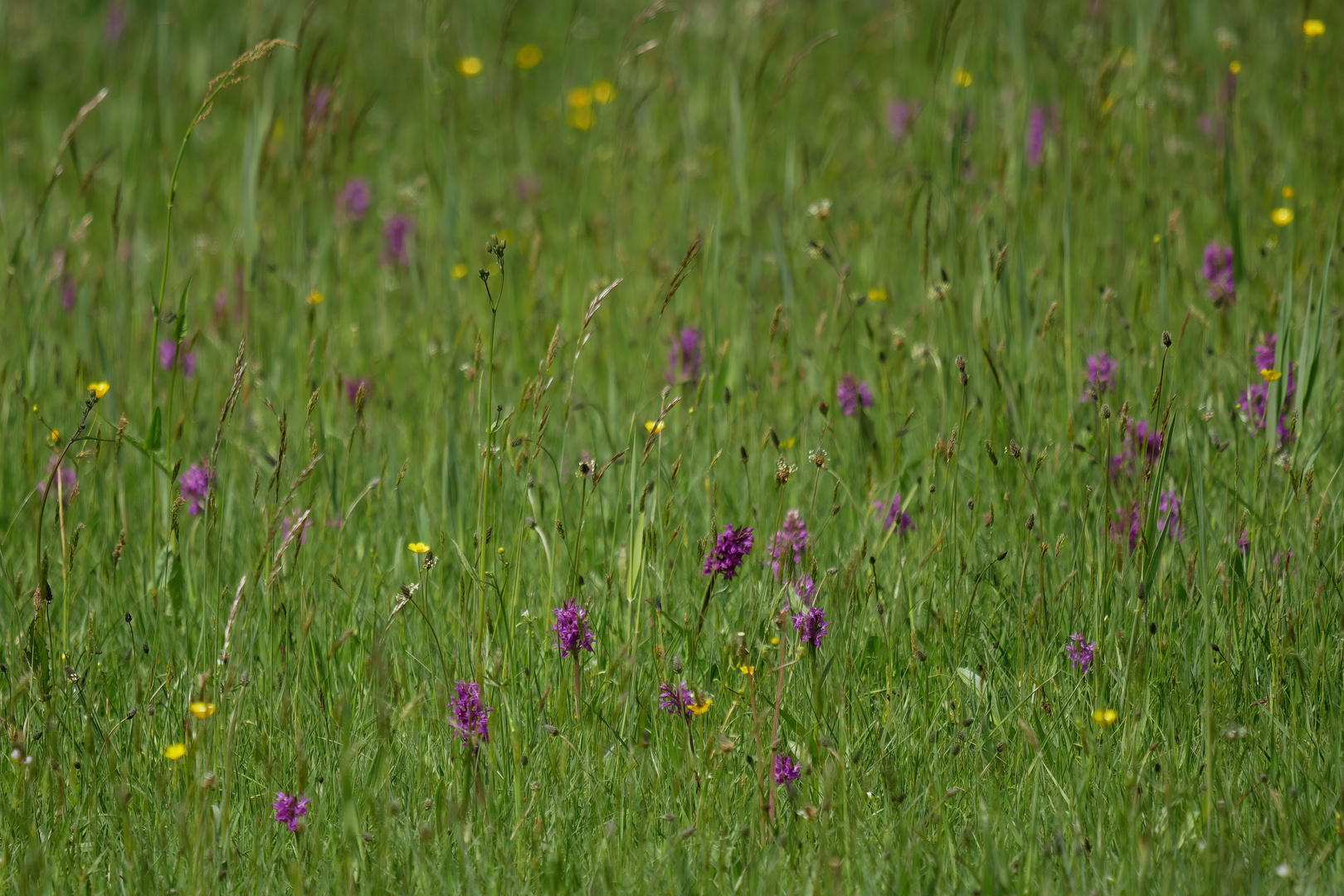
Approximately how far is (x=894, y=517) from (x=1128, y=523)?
1.56ft

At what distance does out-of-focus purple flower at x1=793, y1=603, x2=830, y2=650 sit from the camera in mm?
1780

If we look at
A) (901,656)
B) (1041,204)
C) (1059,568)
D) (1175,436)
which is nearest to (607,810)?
(901,656)

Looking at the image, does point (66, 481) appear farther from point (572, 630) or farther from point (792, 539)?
point (792, 539)

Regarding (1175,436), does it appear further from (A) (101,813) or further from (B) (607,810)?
(A) (101,813)

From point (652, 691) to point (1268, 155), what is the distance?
3296 millimetres

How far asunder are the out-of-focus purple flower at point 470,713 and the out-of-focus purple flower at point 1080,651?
0.88m

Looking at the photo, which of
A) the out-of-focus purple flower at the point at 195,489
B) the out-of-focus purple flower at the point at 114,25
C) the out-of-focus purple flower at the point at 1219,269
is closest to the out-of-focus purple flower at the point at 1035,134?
the out-of-focus purple flower at the point at 1219,269

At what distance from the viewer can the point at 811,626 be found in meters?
1.78

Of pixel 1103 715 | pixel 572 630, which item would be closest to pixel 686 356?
pixel 572 630

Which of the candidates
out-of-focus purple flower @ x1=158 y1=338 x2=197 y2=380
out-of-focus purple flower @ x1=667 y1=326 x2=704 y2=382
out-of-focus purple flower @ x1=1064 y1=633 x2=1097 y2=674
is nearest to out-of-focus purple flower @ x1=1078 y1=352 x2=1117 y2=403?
out-of-focus purple flower @ x1=1064 y1=633 x2=1097 y2=674

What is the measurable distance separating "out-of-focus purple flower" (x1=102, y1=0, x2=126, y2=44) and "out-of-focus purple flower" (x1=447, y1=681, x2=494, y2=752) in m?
6.83

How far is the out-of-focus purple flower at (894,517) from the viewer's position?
2.23 meters

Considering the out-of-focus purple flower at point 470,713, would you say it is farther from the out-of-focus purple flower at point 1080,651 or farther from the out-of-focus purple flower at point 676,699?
the out-of-focus purple flower at point 1080,651

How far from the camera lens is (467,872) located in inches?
56.6
